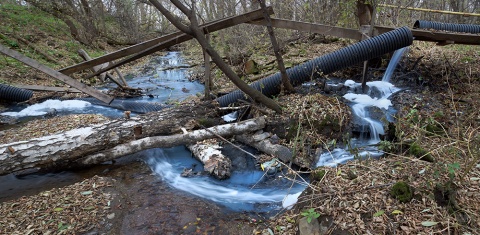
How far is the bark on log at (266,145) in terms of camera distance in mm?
5105

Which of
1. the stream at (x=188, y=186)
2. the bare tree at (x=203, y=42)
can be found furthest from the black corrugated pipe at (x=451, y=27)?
the bare tree at (x=203, y=42)

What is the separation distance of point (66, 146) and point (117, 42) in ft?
66.8

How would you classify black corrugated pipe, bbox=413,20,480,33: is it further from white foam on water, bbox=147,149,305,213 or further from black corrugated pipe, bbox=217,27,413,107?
white foam on water, bbox=147,149,305,213

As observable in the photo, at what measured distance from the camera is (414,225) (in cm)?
273

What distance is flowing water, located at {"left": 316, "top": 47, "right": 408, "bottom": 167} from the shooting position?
4.93 meters

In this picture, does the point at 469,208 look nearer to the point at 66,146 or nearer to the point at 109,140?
the point at 109,140

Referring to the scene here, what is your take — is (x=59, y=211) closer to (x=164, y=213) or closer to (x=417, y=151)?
(x=164, y=213)

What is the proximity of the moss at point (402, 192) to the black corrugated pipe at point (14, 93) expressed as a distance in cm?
1067

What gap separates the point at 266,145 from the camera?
5.49 meters

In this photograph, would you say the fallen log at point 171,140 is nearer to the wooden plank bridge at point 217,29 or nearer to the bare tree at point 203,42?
the bare tree at point 203,42

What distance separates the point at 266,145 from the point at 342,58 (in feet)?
9.06

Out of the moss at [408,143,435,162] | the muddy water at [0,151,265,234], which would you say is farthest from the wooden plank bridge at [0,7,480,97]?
the moss at [408,143,435,162]

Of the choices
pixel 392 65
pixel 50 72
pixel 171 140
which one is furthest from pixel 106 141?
pixel 392 65

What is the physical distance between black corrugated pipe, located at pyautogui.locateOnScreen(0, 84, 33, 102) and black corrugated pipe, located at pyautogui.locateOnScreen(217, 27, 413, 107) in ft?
22.3
